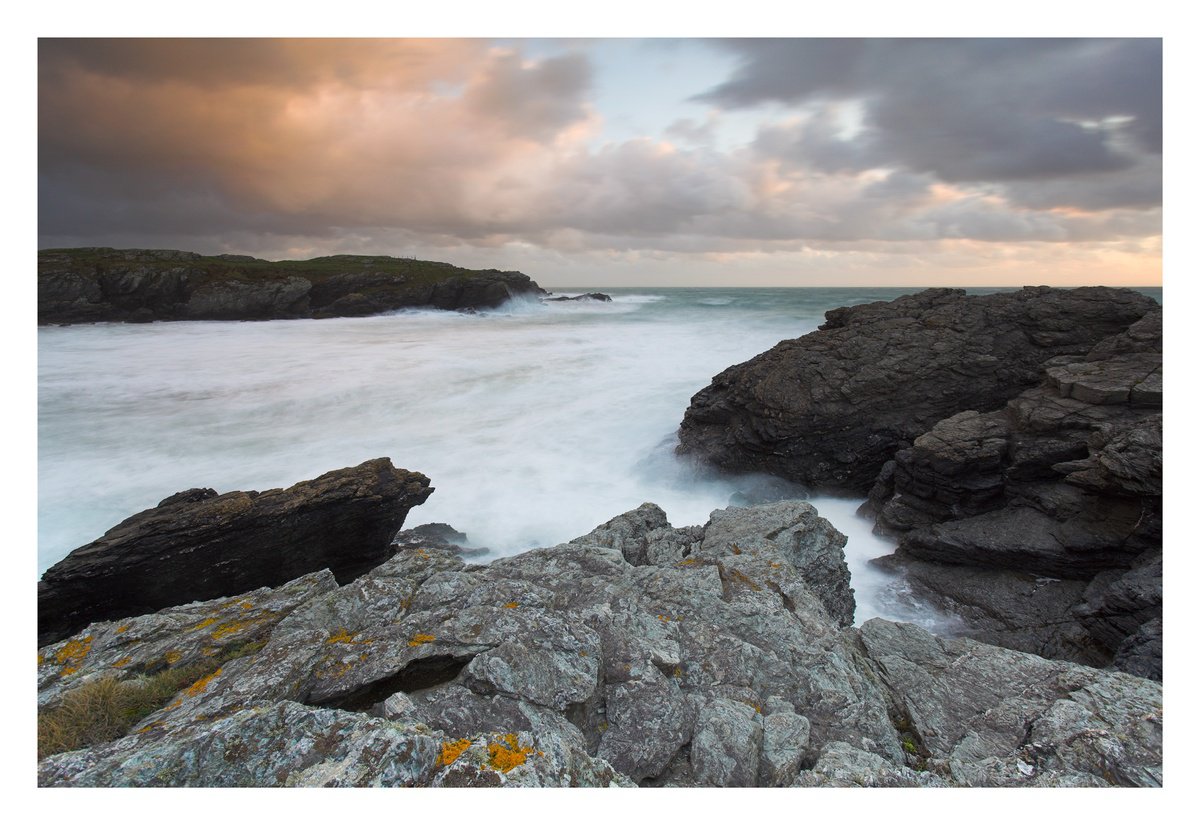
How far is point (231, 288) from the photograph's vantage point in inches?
2363

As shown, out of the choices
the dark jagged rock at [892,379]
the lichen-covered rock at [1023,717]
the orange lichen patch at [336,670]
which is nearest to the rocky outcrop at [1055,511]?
the dark jagged rock at [892,379]

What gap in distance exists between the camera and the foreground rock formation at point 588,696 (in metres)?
3.55

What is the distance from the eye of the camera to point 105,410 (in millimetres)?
18688

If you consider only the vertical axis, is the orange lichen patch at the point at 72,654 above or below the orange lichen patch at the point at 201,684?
below

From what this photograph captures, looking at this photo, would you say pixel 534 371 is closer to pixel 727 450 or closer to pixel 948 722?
pixel 727 450

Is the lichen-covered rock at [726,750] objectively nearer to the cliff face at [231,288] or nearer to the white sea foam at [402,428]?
the white sea foam at [402,428]

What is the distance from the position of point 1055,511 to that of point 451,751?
12458mm

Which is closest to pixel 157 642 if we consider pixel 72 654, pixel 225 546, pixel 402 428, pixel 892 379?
pixel 72 654

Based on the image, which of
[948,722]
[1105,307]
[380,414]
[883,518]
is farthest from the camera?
[380,414]

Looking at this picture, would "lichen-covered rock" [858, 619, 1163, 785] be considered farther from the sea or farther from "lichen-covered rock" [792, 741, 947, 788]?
the sea

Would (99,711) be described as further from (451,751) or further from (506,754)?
(506,754)

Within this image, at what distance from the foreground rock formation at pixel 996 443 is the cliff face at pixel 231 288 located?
49.4 meters

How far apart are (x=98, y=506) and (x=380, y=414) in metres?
9.09

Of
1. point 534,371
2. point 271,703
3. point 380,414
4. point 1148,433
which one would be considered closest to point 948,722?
point 271,703
